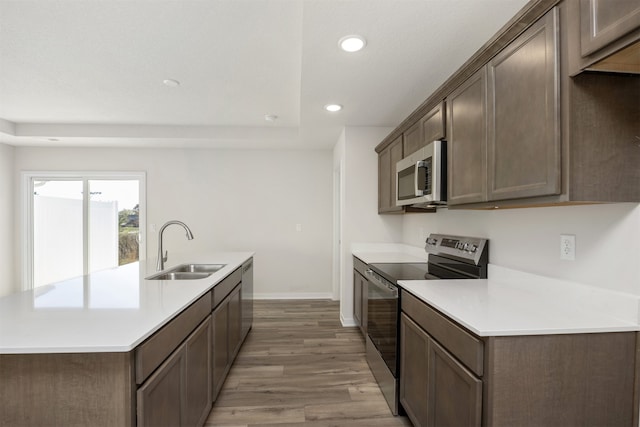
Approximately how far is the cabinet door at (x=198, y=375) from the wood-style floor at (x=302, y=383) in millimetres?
287

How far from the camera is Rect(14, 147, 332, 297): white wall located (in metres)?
4.79

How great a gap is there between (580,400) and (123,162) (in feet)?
18.4

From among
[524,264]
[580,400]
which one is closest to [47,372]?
[580,400]

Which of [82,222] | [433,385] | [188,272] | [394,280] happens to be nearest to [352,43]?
[394,280]

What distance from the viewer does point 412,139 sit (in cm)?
258

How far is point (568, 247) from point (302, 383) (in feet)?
6.56

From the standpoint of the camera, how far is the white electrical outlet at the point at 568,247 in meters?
1.42

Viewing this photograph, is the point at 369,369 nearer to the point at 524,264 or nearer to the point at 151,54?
the point at 524,264

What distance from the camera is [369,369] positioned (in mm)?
2596

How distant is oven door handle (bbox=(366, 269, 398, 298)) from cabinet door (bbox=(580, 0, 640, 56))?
1.47 m

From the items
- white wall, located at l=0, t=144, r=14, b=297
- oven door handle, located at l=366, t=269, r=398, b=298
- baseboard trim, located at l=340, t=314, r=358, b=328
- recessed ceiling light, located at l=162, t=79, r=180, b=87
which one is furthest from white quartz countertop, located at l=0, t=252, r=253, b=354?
white wall, located at l=0, t=144, r=14, b=297

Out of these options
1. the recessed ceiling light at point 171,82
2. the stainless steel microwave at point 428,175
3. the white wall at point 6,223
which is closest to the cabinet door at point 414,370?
the stainless steel microwave at point 428,175

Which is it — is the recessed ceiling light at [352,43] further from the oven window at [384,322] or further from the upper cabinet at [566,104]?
the oven window at [384,322]

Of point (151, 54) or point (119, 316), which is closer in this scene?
point (119, 316)
